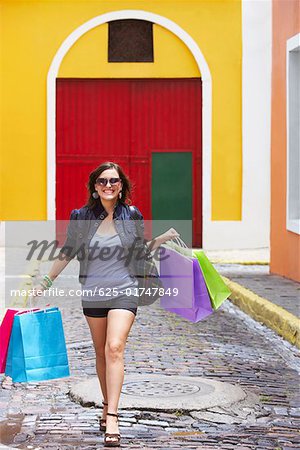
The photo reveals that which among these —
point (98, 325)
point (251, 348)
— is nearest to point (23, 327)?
point (98, 325)

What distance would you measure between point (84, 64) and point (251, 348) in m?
13.2

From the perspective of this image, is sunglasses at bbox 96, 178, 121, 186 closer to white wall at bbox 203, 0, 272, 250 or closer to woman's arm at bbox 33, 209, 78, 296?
woman's arm at bbox 33, 209, 78, 296

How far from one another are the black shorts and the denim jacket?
162 millimetres

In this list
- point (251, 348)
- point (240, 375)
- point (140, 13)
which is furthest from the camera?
point (140, 13)

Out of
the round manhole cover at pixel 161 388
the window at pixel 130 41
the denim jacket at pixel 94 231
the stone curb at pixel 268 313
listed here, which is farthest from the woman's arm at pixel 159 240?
the window at pixel 130 41

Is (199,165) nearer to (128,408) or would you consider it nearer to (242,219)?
Answer: (242,219)

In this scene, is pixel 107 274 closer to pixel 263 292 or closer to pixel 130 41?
pixel 263 292

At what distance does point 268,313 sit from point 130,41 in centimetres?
1150

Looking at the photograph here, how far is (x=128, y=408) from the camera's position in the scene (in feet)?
22.4

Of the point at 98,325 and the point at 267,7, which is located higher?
the point at 267,7

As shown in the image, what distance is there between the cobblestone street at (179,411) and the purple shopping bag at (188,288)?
63cm

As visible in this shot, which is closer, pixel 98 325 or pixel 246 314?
pixel 98 325

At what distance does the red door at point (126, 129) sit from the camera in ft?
72.1

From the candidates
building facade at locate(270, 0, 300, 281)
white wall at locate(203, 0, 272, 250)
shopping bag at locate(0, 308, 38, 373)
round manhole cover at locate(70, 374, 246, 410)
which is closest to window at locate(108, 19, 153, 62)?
white wall at locate(203, 0, 272, 250)
